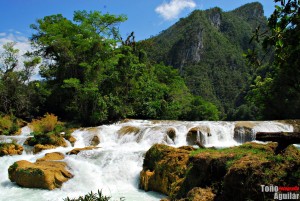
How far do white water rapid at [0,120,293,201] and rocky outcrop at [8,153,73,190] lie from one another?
0.67ft

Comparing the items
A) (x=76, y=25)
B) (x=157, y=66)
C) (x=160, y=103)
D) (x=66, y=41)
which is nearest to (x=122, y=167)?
(x=160, y=103)

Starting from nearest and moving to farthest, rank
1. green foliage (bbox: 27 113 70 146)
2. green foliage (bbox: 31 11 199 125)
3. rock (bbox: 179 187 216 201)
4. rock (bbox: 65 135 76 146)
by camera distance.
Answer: rock (bbox: 179 187 216 201)
green foliage (bbox: 27 113 70 146)
rock (bbox: 65 135 76 146)
green foliage (bbox: 31 11 199 125)

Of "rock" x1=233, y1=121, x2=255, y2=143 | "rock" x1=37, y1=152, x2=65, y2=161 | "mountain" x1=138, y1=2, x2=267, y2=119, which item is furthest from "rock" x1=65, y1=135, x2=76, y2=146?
"mountain" x1=138, y1=2, x2=267, y2=119

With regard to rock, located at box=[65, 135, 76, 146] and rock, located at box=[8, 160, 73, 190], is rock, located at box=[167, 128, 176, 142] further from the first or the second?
rock, located at box=[8, 160, 73, 190]

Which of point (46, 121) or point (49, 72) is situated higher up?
point (49, 72)

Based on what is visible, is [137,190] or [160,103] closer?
[137,190]

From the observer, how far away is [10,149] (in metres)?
13.8

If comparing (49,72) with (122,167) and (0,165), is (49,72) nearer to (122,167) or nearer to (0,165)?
(0,165)

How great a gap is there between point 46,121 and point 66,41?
33.8ft

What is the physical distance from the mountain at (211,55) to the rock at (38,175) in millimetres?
66186

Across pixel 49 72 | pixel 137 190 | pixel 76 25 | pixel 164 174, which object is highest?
pixel 76 25

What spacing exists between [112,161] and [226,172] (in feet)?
22.5

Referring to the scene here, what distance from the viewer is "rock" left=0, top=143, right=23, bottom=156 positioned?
44.4 feet

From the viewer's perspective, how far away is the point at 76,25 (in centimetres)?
2700
